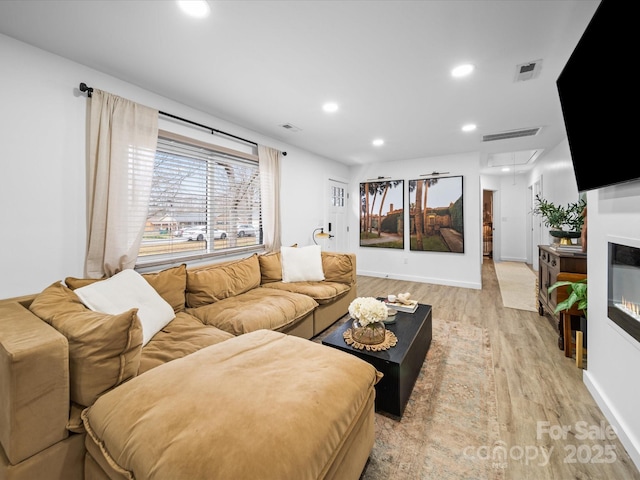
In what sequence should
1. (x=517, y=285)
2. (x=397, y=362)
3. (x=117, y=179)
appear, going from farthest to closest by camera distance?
(x=517, y=285) → (x=117, y=179) → (x=397, y=362)

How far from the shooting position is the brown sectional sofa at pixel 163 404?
829 mm

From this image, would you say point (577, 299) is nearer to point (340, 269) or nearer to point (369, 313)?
point (369, 313)

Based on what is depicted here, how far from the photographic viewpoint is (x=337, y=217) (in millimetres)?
5527

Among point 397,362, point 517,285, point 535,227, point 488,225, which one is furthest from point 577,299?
point 488,225

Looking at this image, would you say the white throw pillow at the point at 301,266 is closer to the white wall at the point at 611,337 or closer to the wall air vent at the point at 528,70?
the white wall at the point at 611,337

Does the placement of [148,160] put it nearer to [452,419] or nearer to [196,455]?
[196,455]

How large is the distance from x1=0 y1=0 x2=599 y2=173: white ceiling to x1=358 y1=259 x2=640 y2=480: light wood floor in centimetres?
239

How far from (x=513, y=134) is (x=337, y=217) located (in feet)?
10.1

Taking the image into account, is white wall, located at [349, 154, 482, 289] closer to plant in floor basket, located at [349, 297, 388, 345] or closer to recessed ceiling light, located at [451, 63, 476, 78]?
recessed ceiling light, located at [451, 63, 476, 78]

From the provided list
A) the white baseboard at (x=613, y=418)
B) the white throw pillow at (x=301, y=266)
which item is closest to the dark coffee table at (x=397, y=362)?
the white baseboard at (x=613, y=418)

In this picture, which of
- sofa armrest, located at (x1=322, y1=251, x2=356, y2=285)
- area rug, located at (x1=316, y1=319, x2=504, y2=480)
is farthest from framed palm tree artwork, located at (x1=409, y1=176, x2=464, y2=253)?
area rug, located at (x1=316, y1=319, x2=504, y2=480)

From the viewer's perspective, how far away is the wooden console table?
253cm

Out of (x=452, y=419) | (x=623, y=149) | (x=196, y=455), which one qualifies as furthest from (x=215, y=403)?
(x=623, y=149)

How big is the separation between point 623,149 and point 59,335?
8.74ft
